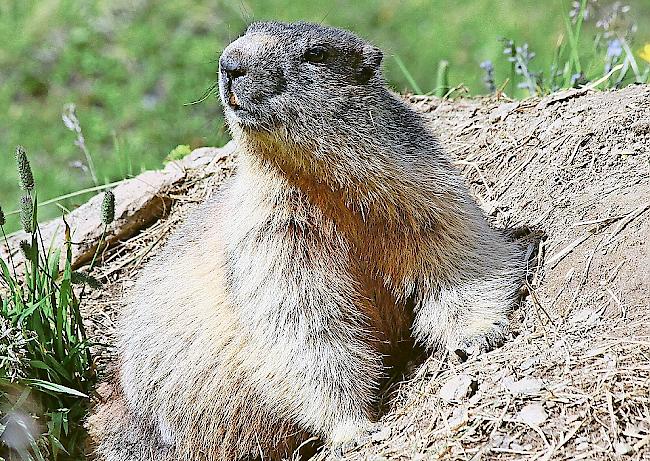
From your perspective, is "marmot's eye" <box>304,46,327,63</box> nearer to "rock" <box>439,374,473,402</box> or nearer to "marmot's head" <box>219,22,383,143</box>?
"marmot's head" <box>219,22,383,143</box>

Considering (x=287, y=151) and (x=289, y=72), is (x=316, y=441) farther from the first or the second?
(x=289, y=72)

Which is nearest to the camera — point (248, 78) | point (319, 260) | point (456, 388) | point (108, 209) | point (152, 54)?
point (248, 78)

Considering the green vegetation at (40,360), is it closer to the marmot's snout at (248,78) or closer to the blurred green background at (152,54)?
the marmot's snout at (248,78)

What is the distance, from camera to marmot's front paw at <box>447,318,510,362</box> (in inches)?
150

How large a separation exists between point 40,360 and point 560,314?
262 centimetres

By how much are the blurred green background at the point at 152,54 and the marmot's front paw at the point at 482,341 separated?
4817mm

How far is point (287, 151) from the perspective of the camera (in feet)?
11.6

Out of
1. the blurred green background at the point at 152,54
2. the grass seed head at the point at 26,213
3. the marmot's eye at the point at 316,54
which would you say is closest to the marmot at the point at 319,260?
the marmot's eye at the point at 316,54

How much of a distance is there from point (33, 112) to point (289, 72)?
6344mm

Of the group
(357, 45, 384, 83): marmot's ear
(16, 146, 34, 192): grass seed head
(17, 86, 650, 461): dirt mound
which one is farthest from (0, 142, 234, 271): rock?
(357, 45, 384, 83): marmot's ear

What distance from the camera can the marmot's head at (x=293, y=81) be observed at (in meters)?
3.44

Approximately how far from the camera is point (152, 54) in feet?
30.7

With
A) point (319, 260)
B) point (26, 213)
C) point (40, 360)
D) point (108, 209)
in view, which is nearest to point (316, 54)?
point (319, 260)

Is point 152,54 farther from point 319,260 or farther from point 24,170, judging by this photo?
point 319,260
